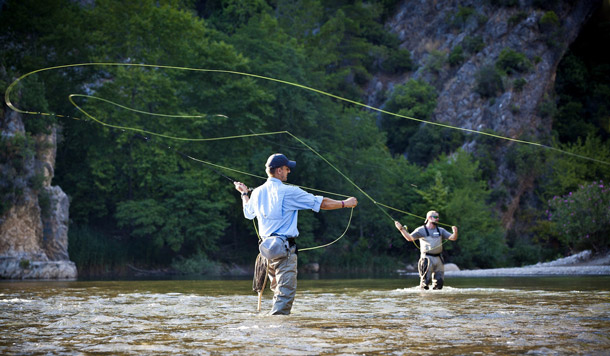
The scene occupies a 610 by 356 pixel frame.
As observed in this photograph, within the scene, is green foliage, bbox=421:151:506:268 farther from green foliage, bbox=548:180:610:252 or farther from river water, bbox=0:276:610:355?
river water, bbox=0:276:610:355

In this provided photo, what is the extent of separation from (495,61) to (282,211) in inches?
2080

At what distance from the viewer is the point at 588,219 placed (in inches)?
1240

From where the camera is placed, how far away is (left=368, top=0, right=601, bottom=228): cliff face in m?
55.9

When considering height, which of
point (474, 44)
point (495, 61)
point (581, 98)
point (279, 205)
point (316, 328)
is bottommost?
point (316, 328)

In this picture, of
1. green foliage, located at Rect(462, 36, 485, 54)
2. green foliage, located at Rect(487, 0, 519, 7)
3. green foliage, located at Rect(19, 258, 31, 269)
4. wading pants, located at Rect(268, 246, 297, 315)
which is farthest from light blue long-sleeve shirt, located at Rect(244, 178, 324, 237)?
green foliage, located at Rect(487, 0, 519, 7)

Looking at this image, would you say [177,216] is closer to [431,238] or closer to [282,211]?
[431,238]

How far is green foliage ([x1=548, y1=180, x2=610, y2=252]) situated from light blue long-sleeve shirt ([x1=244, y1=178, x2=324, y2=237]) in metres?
25.5

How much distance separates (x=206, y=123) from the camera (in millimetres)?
41312

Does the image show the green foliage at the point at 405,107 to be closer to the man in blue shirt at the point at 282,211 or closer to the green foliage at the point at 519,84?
the green foliage at the point at 519,84

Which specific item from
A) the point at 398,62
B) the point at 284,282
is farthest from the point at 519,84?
the point at 284,282

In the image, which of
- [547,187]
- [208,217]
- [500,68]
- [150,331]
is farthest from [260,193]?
[500,68]

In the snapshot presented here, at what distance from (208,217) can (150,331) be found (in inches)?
1208

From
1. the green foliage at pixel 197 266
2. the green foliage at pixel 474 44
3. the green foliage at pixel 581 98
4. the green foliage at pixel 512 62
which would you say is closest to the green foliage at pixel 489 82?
the green foliage at pixel 512 62

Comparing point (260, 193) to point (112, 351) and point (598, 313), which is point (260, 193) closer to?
point (112, 351)
